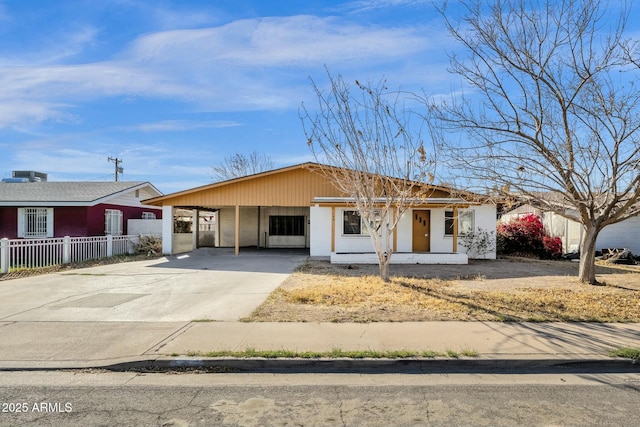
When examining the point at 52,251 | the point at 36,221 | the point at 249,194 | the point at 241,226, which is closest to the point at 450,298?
the point at 249,194

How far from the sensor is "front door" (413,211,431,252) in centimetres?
1814

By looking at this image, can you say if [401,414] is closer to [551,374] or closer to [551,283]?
[551,374]

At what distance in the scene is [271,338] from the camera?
18.8ft

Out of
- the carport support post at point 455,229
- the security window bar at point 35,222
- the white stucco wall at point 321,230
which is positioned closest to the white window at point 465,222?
the carport support post at point 455,229

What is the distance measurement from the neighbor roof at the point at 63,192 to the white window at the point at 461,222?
1686cm

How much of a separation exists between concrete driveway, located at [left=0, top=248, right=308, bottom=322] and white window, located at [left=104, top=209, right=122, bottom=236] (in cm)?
763

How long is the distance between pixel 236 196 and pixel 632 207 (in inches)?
588

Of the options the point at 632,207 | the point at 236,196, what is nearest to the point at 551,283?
the point at 632,207

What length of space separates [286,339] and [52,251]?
13512 millimetres

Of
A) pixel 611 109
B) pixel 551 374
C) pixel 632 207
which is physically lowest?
pixel 551 374

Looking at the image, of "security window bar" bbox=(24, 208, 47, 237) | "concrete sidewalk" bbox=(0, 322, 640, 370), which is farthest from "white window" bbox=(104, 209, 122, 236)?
"concrete sidewalk" bbox=(0, 322, 640, 370)

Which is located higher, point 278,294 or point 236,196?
point 236,196

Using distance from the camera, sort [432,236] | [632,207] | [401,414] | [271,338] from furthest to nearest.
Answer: [432,236] → [632,207] → [271,338] → [401,414]

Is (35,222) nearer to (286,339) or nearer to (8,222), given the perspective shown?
(8,222)
